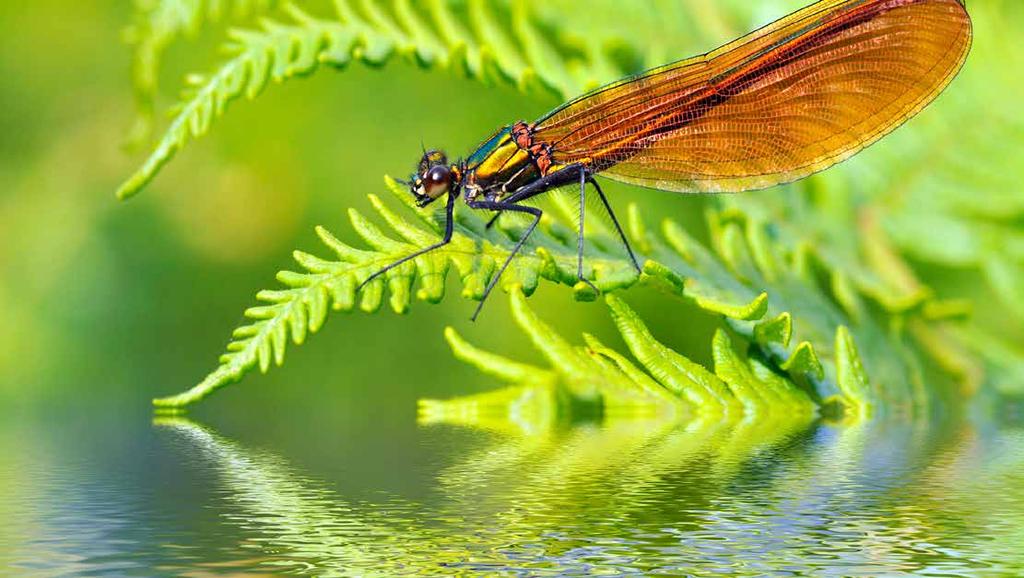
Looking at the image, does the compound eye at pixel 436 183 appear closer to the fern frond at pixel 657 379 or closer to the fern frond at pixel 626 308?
the fern frond at pixel 626 308

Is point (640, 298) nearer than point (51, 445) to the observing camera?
No

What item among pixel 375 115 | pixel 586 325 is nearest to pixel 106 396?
pixel 375 115

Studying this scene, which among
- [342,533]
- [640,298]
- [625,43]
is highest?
[625,43]

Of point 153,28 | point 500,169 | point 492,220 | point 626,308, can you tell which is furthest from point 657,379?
point 153,28

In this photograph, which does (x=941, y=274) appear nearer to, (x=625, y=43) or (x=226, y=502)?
(x=625, y=43)

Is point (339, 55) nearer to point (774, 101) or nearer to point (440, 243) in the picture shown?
point (440, 243)

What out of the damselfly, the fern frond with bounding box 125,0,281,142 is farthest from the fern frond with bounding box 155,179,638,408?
the fern frond with bounding box 125,0,281,142

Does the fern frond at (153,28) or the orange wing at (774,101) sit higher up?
the fern frond at (153,28)

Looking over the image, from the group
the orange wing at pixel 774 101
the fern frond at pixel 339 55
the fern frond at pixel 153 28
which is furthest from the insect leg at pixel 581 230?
the fern frond at pixel 153 28
